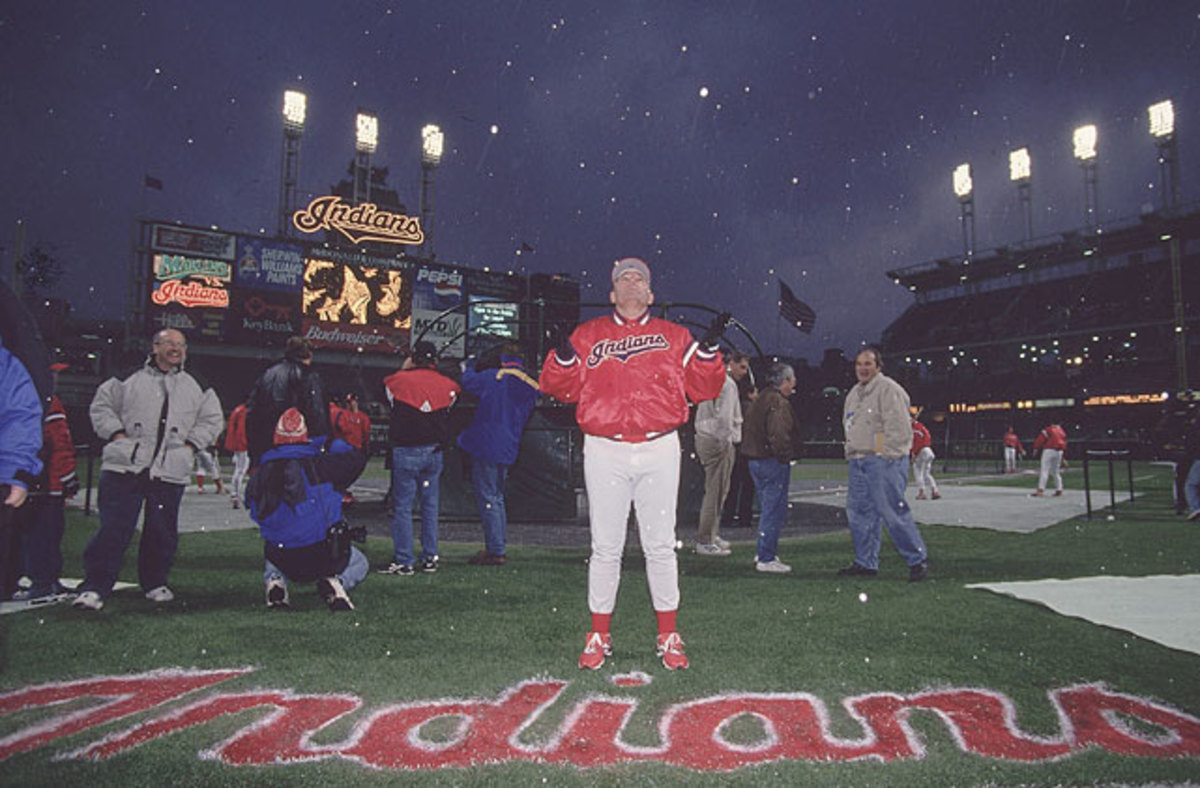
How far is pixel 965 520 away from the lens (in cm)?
1085

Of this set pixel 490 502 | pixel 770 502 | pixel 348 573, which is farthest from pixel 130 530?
pixel 770 502

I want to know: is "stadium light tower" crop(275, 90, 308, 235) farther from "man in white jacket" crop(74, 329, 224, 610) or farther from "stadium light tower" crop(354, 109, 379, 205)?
"man in white jacket" crop(74, 329, 224, 610)

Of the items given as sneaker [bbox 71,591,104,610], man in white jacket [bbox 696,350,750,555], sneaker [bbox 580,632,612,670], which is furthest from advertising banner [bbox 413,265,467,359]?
sneaker [bbox 580,632,612,670]

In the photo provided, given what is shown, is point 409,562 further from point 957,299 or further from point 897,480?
point 957,299

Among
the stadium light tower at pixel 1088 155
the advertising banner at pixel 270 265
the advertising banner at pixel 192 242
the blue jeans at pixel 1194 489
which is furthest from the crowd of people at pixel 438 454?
the stadium light tower at pixel 1088 155

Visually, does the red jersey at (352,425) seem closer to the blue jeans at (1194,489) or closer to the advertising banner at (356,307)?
the blue jeans at (1194,489)

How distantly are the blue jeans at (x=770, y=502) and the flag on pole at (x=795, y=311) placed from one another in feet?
45.8

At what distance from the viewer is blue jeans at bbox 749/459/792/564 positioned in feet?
22.4

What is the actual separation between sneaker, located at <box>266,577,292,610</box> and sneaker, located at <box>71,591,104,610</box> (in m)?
1.10

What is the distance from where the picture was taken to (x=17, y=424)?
2.54 m

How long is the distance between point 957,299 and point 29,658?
64.7 meters

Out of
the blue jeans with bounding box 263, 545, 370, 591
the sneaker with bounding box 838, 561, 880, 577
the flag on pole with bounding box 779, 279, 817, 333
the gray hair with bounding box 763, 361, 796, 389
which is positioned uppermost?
the flag on pole with bounding box 779, 279, 817, 333

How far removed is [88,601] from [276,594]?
48.1 inches

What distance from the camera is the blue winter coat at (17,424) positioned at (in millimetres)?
2494
